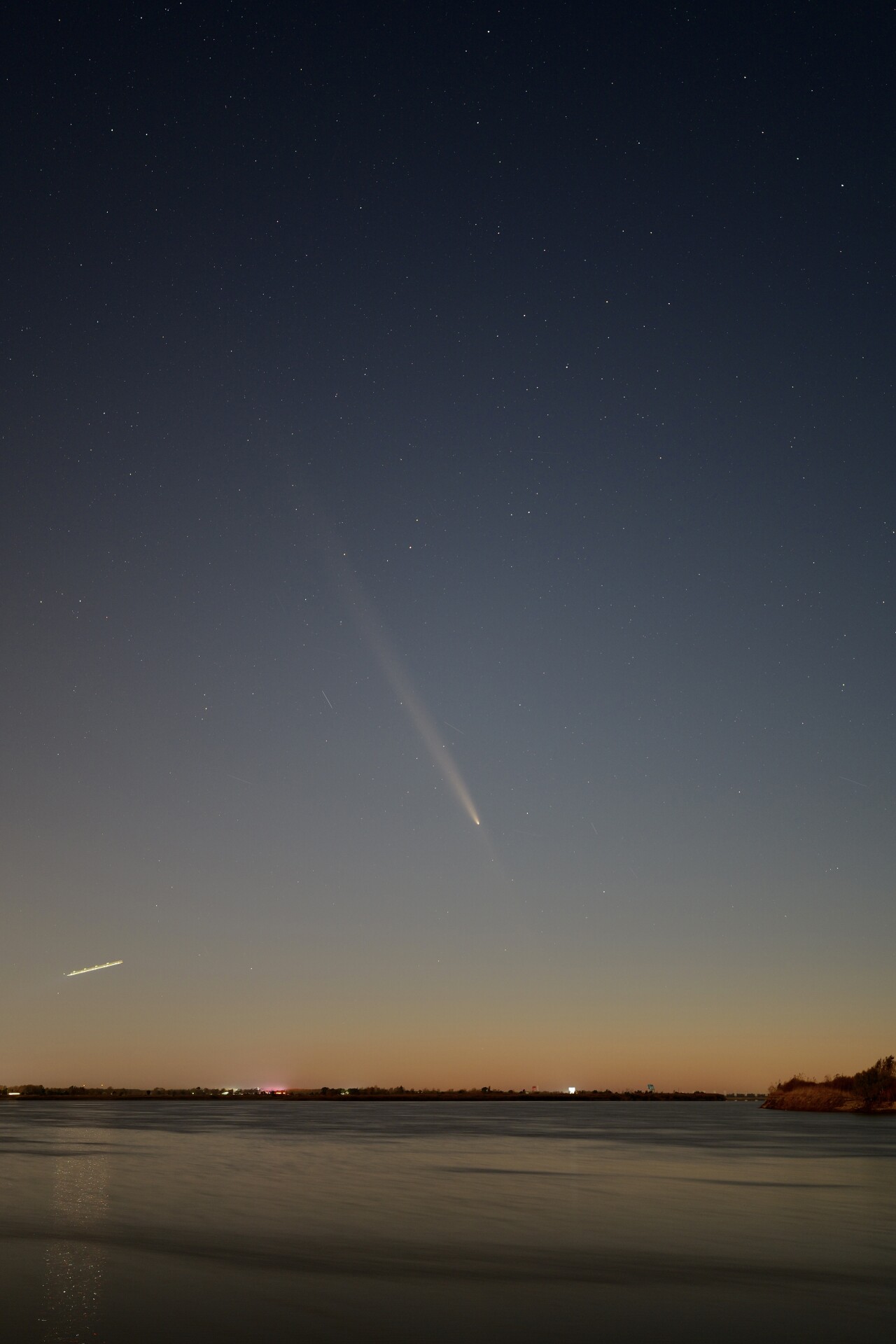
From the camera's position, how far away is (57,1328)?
41.1ft

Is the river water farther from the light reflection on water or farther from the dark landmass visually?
the dark landmass

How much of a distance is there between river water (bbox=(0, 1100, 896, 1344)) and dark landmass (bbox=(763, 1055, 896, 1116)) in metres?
59.4

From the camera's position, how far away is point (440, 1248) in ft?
63.1

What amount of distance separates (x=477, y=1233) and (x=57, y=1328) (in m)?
10.5

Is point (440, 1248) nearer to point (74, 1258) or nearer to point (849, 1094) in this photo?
point (74, 1258)

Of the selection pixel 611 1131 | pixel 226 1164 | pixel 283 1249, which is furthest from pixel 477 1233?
pixel 611 1131

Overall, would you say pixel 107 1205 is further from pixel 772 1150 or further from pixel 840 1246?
pixel 772 1150

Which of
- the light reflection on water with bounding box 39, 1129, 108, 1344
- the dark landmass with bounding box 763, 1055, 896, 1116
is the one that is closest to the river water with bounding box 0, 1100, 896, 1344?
the light reflection on water with bounding box 39, 1129, 108, 1344

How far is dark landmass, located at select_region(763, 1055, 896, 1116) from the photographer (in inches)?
3770

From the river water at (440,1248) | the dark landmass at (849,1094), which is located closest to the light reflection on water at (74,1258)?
the river water at (440,1248)

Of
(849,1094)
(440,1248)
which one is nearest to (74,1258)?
(440,1248)

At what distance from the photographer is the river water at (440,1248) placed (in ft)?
44.4

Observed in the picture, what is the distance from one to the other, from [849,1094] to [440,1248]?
95.7 m

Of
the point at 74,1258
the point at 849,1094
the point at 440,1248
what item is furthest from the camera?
the point at 849,1094
